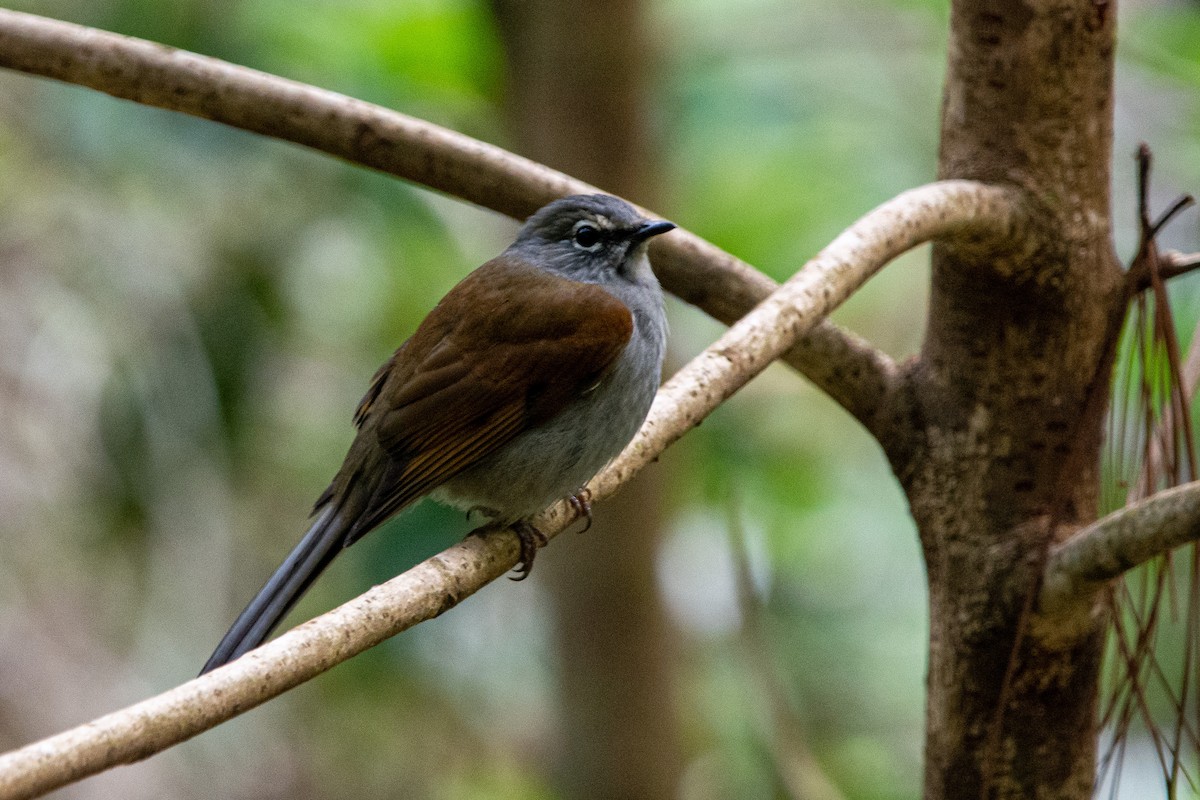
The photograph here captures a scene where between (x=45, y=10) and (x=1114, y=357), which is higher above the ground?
(x=45, y=10)

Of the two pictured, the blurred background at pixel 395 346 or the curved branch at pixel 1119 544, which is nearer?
the curved branch at pixel 1119 544

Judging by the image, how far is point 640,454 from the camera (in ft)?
7.44

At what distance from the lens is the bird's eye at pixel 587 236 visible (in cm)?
305

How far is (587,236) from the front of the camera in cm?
307

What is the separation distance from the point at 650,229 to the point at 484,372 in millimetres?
500

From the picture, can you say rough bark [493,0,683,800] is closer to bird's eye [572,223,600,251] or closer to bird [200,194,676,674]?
bird's eye [572,223,600,251]

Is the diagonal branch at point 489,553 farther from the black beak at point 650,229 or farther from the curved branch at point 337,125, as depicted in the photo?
the black beak at point 650,229

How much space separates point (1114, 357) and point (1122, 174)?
323 centimetres

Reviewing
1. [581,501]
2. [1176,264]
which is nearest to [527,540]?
[581,501]

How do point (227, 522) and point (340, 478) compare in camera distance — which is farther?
point (227, 522)

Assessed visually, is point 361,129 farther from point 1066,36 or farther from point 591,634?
point 591,634

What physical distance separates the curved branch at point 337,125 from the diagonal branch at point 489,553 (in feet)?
0.96

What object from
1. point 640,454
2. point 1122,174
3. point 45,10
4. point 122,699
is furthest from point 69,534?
point 1122,174

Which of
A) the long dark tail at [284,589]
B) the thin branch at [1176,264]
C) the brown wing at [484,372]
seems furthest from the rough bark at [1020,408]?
the long dark tail at [284,589]
